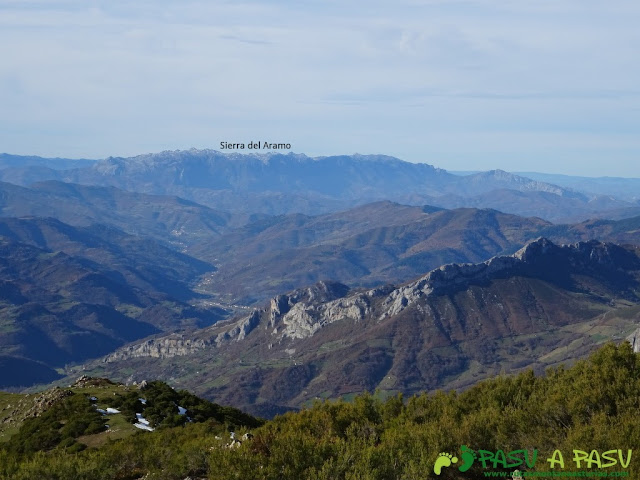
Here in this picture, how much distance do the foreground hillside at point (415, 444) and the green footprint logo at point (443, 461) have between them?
0.29 metres

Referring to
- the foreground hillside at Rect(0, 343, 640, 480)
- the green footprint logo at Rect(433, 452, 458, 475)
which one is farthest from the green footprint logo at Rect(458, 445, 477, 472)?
the green footprint logo at Rect(433, 452, 458, 475)

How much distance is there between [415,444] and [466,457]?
4071 millimetres

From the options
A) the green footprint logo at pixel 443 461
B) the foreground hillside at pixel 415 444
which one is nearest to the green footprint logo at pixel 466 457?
the foreground hillside at pixel 415 444

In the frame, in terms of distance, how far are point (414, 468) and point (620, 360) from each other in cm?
3112

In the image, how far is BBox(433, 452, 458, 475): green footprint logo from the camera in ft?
145

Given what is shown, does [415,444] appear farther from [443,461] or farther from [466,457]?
[466,457]

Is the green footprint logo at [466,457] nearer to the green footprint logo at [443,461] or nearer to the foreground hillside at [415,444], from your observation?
the foreground hillside at [415,444]

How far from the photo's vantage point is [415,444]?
47594 millimetres

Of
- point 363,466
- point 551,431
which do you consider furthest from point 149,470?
point 551,431

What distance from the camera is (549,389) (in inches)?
2621

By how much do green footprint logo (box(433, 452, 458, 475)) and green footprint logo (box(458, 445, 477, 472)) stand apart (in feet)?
3.85

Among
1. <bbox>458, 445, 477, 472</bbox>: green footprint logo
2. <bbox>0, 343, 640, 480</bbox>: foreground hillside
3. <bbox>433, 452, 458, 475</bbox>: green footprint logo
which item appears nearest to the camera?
<bbox>0, 343, 640, 480</bbox>: foreground hillside

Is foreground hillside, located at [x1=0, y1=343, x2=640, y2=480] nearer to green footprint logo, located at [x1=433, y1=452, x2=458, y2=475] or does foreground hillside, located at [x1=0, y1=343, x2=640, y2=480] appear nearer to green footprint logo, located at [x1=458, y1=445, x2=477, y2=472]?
green footprint logo, located at [x1=458, y1=445, x2=477, y2=472]

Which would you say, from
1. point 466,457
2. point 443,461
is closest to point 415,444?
point 443,461
